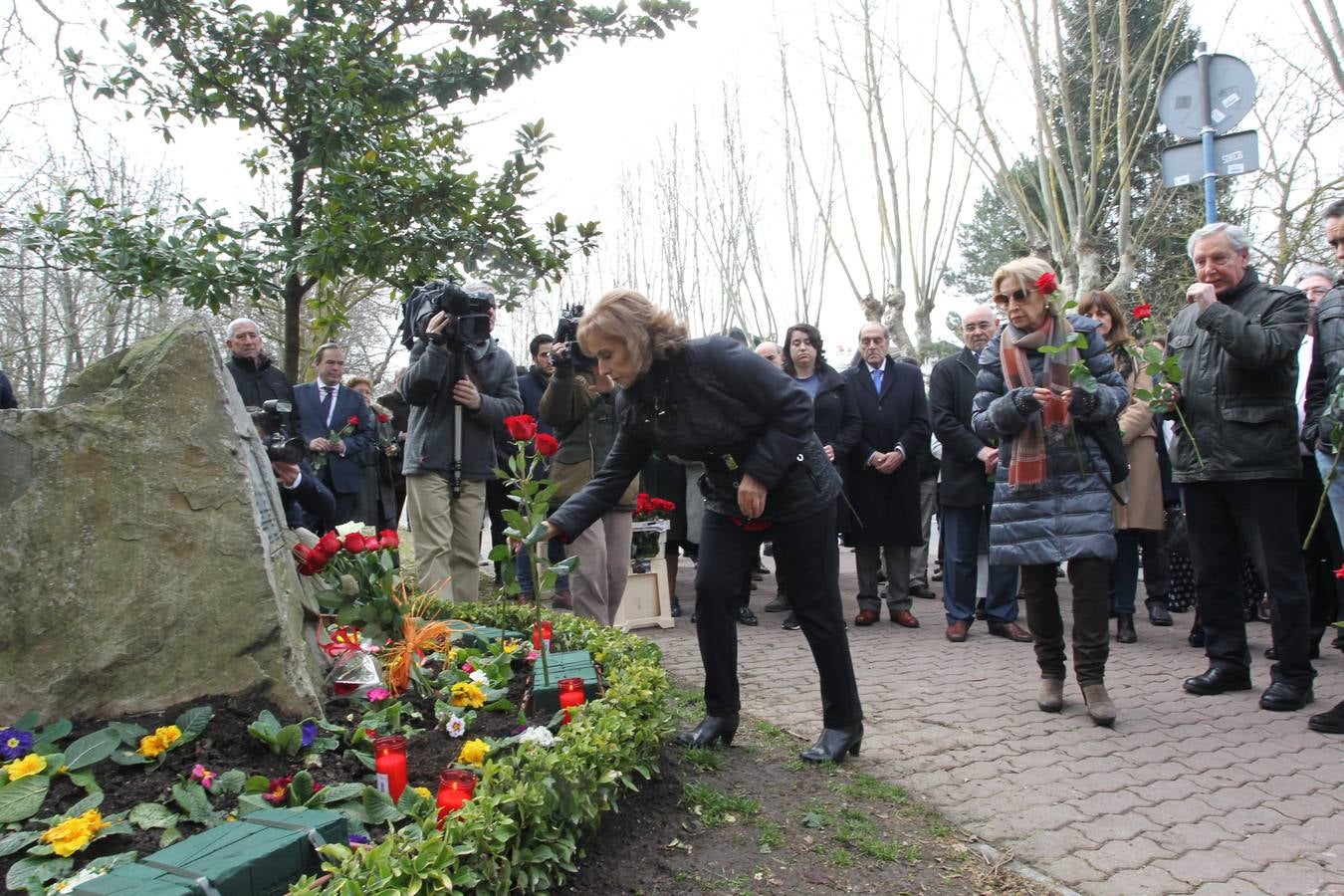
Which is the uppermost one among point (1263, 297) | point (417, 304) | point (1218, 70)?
point (1218, 70)

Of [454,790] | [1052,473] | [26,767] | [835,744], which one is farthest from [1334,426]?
[26,767]

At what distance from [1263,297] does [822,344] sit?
330cm

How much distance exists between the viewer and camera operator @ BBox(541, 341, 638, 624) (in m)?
5.86

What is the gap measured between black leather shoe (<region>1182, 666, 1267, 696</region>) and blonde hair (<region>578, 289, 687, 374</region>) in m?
3.37

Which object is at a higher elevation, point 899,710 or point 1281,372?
point 1281,372

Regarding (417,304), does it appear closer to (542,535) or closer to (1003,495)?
(542,535)

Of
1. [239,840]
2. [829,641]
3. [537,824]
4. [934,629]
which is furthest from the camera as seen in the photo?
[934,629]

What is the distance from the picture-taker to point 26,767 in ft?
9.44

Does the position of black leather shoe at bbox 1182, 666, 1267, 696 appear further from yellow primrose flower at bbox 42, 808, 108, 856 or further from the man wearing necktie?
the man wearing necktie

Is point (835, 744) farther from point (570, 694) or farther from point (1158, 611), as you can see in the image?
point (1158, 611)

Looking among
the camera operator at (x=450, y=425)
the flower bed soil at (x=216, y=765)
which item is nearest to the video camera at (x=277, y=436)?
the camera operator at (x=450, y=425)

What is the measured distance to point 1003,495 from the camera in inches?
196

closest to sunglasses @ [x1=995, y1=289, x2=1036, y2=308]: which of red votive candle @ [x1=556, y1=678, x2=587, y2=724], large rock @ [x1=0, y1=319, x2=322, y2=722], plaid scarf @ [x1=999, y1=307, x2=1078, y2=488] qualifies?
plaid scarf @ [x1=999, y1=307, x2=1078, y2=488]

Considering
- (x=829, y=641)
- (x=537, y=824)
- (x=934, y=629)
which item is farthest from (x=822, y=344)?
(x=537, y=824)
